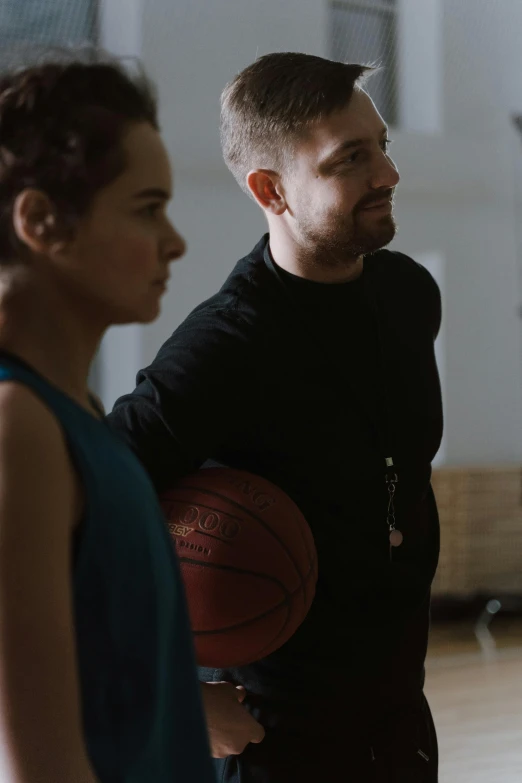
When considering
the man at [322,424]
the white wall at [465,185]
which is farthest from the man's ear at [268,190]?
the white wall at [465,185]

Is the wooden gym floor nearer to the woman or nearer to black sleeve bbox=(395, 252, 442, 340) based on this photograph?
black sleeve bbox=(395, 252, 442, 340)

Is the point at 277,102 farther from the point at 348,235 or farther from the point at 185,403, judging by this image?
the point at 185,403

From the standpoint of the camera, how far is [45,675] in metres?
0.61

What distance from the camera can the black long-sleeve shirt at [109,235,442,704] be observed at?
1252mm

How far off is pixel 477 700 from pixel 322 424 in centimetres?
261

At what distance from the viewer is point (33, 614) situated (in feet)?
1.98

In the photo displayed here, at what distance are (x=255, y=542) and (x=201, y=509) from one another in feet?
0.26

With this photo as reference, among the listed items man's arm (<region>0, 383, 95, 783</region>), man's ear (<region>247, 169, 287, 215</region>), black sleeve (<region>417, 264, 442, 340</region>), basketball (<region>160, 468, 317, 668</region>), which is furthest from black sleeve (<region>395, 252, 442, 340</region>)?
man's arm (<region>0, 383, 95, 783</region>)

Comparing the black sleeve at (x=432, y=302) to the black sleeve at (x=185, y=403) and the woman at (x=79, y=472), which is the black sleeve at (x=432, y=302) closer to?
the black sleeve at (x=185, y=403)

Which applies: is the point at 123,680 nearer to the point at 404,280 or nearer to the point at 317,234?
the point at 317,234

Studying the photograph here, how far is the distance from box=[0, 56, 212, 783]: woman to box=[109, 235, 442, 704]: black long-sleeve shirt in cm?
51

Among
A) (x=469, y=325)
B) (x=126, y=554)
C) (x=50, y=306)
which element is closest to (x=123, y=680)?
(x=126, y=554)

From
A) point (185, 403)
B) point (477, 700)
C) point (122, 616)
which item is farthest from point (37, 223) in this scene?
point (477, 700)

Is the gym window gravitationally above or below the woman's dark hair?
above
